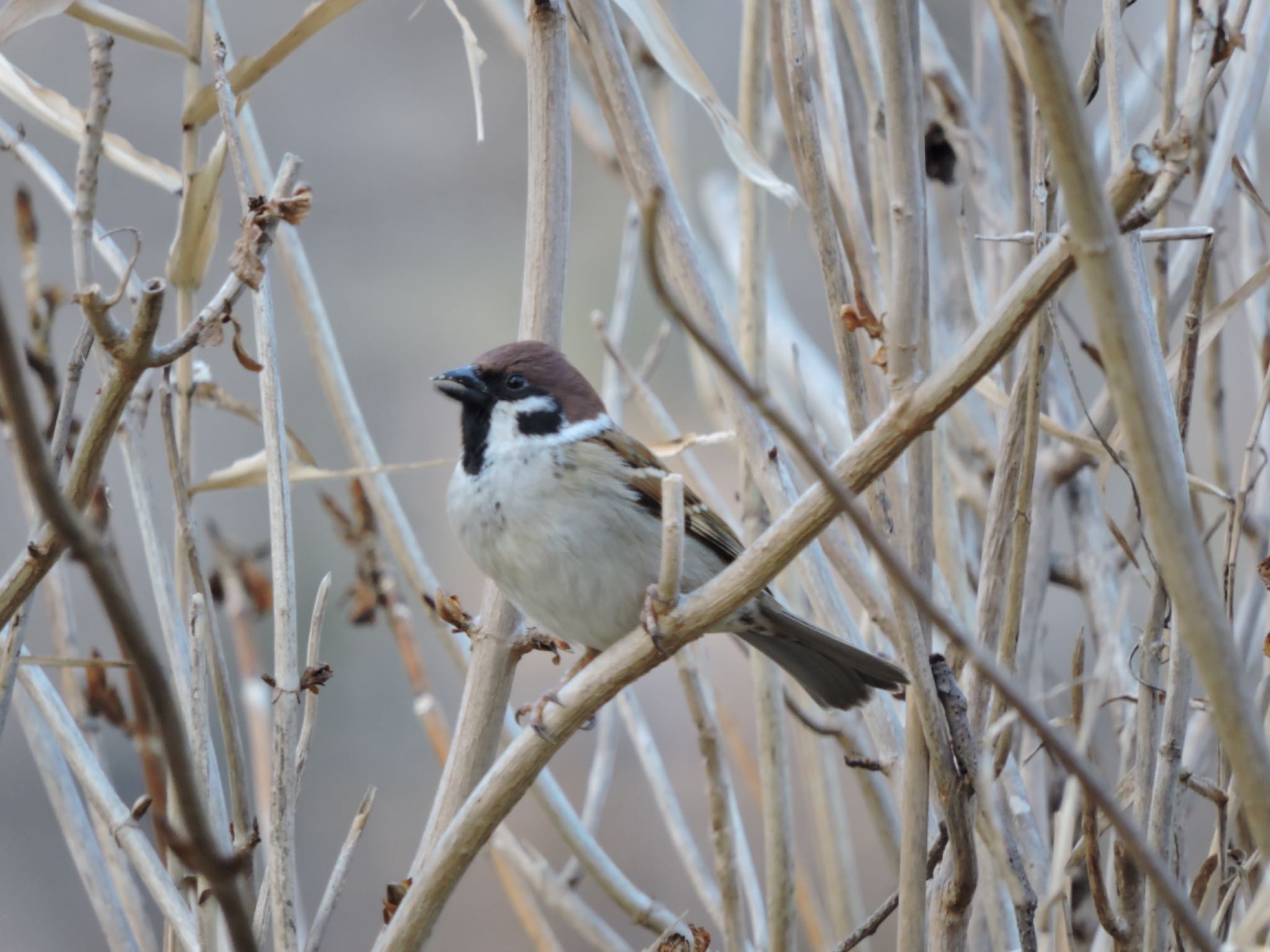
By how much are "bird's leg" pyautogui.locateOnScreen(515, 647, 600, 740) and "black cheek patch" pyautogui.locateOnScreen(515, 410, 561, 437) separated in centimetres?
36

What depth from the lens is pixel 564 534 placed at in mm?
1892

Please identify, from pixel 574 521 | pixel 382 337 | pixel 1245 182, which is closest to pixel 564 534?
pixel 574 521

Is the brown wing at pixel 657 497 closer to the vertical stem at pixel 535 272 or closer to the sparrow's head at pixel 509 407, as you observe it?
the sparrow's head at pixel 509 407

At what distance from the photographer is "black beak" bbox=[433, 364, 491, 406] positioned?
206 centimetres

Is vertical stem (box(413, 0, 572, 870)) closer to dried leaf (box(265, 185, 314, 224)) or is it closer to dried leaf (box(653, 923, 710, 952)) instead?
dried leaf (box(653, 923, 710, 952))

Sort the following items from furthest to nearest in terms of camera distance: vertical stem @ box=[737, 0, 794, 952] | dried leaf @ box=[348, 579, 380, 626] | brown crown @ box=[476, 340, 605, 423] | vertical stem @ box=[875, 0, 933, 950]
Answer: dried leaf @ box=[348, 579, 380, 626] → brown crown @ box=[476, 340, 605, 423] → vertical stem @ box=[737, 0, 794, 952] → vertical stem @ box=[875, 0, 933, 950]

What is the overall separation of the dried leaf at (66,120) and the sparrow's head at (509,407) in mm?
608

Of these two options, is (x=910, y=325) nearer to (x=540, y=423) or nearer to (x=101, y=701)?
(x=540, y=423)

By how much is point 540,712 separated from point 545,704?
0.01m

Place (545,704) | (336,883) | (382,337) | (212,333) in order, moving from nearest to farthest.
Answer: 1. (212,333)
2. (336,883)
3. (545,704)
4. (382,337)

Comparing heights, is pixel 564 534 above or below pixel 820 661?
above

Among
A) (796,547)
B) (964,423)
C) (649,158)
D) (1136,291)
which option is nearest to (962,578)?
(964,423)


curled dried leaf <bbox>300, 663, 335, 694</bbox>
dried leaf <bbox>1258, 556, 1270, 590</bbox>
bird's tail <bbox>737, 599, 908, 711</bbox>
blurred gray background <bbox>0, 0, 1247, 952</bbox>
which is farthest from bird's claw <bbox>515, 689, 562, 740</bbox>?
blurred gray background <bbox>0, 0, 1247, 952</bbox>

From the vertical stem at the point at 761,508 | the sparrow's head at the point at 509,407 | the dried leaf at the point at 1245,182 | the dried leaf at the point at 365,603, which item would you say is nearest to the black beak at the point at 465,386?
the sparrow's head at the point at 509,407
